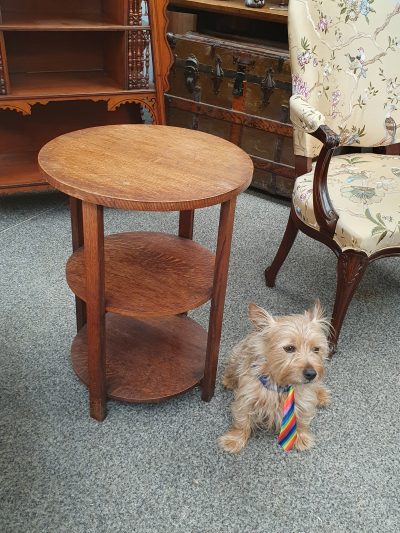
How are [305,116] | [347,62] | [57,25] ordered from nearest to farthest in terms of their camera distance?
[305,116]
[347,62]
[57,25]

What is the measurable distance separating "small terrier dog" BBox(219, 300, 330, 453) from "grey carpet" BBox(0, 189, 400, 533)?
0.23 feet

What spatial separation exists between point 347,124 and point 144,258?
3.35 feet

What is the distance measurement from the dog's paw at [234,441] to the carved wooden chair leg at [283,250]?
838 millimetres

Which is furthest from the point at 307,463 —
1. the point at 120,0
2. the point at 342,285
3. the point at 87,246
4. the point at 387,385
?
the point at 120,0

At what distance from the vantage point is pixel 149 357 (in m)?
1.53

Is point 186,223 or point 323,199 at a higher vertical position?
point 323,199

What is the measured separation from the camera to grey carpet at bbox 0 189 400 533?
119cm

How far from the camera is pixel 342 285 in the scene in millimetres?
1622

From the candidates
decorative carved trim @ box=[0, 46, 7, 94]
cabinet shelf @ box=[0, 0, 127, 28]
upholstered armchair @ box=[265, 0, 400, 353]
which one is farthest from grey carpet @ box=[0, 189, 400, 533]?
cabinet shelf @ box=[0, 0, 127, 28]

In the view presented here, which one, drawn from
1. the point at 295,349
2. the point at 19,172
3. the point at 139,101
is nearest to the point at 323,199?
the point at 295,349

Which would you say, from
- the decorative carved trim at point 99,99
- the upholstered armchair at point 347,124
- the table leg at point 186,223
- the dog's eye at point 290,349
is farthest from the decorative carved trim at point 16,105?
the dog's eye at point 290,349

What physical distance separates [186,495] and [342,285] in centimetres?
84

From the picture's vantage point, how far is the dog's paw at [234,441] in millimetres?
1353

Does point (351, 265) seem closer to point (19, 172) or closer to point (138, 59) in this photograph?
point (138, 59)
